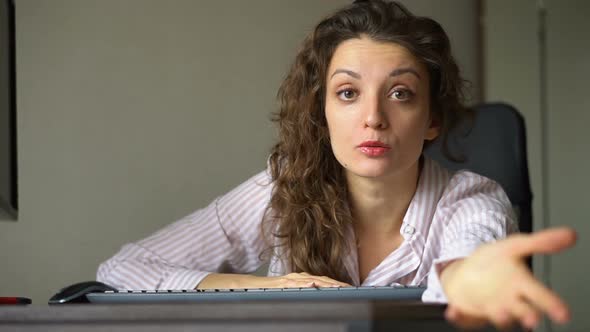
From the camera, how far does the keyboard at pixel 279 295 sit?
890 mm

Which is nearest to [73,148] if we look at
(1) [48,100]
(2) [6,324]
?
(1) [48,100]

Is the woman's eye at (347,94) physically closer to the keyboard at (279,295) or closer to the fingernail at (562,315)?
the keyboard at (279,295)

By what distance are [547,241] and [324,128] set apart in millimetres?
1085

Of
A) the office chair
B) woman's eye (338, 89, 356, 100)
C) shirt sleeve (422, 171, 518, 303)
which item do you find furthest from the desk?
the office chair

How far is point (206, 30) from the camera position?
3098mm

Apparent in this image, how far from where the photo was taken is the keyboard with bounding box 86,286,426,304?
35.0 inches

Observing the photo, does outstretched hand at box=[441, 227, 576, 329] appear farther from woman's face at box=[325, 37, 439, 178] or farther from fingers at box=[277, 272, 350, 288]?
woman's face at box=[325, 37, 439, 178]

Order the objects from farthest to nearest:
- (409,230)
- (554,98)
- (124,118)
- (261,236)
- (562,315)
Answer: (554,98)
(124,118)
(261,236)
(409,230)
(562,315)

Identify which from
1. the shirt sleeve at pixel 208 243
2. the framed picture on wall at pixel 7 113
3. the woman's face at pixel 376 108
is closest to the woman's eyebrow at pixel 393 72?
the woman's face at pixel 376 108

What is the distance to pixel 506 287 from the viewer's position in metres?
0.60

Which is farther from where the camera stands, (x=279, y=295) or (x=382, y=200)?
(x=382, y=200)

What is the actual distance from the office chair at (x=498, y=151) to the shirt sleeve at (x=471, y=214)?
0.30m

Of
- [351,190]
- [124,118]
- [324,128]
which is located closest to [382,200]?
[351,190]

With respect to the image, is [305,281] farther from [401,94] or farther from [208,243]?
A: [208,243]
